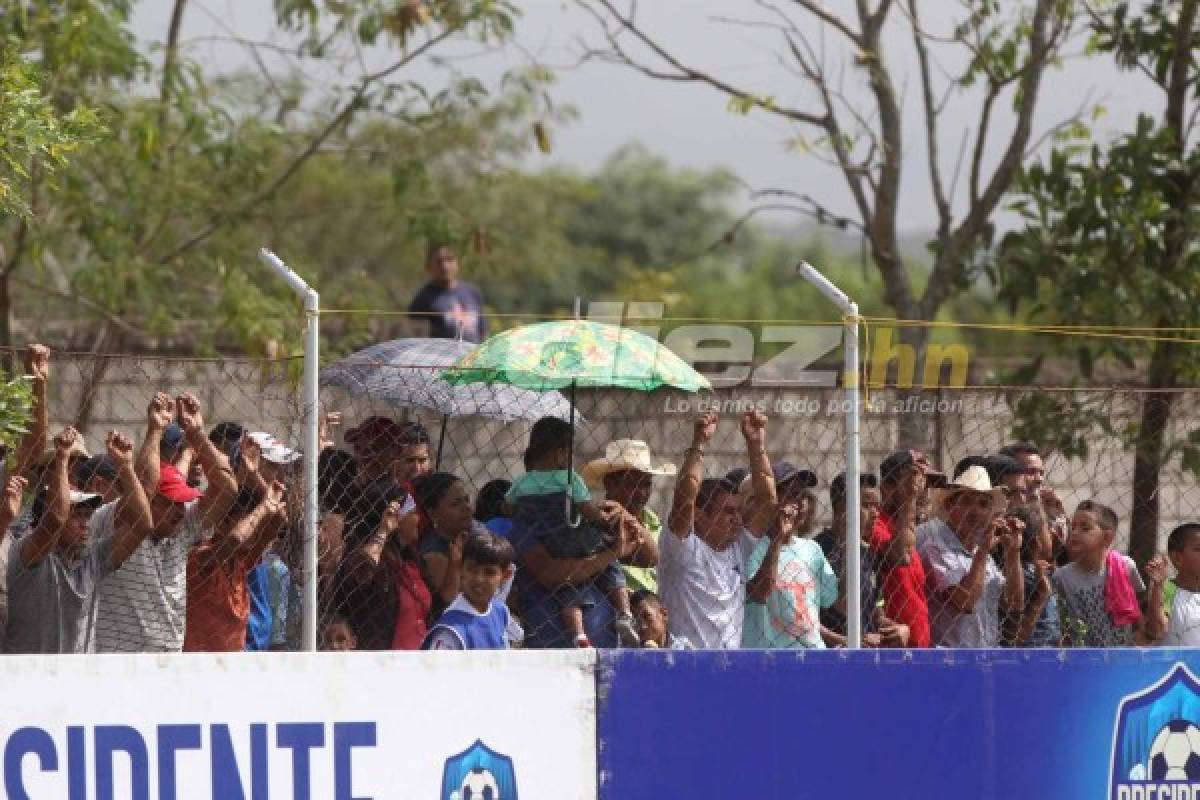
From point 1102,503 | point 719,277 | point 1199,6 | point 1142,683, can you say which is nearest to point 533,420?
point 1102,503

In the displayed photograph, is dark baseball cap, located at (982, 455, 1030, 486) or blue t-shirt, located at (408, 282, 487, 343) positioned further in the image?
blue t-shirt, located at (408, 282, 487, 343)

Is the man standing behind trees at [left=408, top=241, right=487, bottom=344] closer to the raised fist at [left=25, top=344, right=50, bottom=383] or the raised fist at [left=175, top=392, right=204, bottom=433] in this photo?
the raised fist at [left=175, top=392, right=204, bottom=433]

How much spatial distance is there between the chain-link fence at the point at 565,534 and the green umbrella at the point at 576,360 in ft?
0.50

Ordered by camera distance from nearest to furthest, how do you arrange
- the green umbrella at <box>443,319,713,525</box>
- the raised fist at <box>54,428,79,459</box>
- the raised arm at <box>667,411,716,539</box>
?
the raised fist at <box>54,428,79,459</box> → the raised arm at <box>667,411,716,539</box> → the green umbrella at <box>443,319,713,525</box>

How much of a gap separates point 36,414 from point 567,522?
198cm

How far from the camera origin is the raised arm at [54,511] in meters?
6.84

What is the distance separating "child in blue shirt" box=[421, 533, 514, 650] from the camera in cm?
741

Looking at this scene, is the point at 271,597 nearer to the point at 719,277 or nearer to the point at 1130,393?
the point at 1130,393

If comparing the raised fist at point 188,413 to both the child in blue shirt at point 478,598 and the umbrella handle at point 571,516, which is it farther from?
the umbrella handle at point 571,516

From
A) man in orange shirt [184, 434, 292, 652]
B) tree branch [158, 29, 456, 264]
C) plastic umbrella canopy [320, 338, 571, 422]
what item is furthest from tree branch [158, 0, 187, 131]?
man in orange shirt [184, 434, 292, 652]

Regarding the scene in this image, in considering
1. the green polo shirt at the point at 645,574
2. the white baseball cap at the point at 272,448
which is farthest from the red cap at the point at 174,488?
the green polo shirt at the point at 645,574

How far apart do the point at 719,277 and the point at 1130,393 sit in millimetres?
52729

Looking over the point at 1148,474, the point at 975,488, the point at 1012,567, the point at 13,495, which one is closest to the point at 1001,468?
the point at 975,488

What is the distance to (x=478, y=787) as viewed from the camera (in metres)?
6.93
